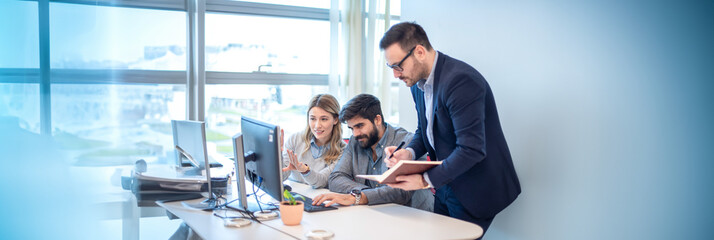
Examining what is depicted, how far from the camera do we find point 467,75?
1.99 meters

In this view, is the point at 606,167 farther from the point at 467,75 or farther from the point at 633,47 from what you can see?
the point at 467,75

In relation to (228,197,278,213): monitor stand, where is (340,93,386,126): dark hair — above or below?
above

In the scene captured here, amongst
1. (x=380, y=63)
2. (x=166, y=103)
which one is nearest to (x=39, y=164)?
(x=166, y=103)

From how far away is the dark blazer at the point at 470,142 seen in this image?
195 centimetres

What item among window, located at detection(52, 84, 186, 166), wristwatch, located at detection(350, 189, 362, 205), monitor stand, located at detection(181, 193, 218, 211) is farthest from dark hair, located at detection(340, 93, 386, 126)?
window, located at detection(52, 84, 186, 166)

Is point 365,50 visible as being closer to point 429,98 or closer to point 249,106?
point 249,106

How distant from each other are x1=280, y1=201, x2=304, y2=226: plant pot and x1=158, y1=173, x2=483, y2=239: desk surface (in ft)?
0.07

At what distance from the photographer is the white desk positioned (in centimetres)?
180

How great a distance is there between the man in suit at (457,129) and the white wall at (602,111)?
0.91 feet

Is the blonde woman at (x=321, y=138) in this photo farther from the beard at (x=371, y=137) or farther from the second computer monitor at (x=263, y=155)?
the second computer monitor at (x=263, y=155)

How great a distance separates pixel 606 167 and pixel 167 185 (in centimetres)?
190

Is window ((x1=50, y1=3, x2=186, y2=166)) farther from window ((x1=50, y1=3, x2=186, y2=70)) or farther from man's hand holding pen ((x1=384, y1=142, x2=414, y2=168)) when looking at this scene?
man's hand holding pen ((x1=384, y1=142, x2=414, y2=168))

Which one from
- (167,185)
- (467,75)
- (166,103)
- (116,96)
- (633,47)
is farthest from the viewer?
(166,103)

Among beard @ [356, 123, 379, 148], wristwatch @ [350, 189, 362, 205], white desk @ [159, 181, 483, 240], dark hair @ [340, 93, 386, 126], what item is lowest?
white desk @ [159, 181, 483, 240]
